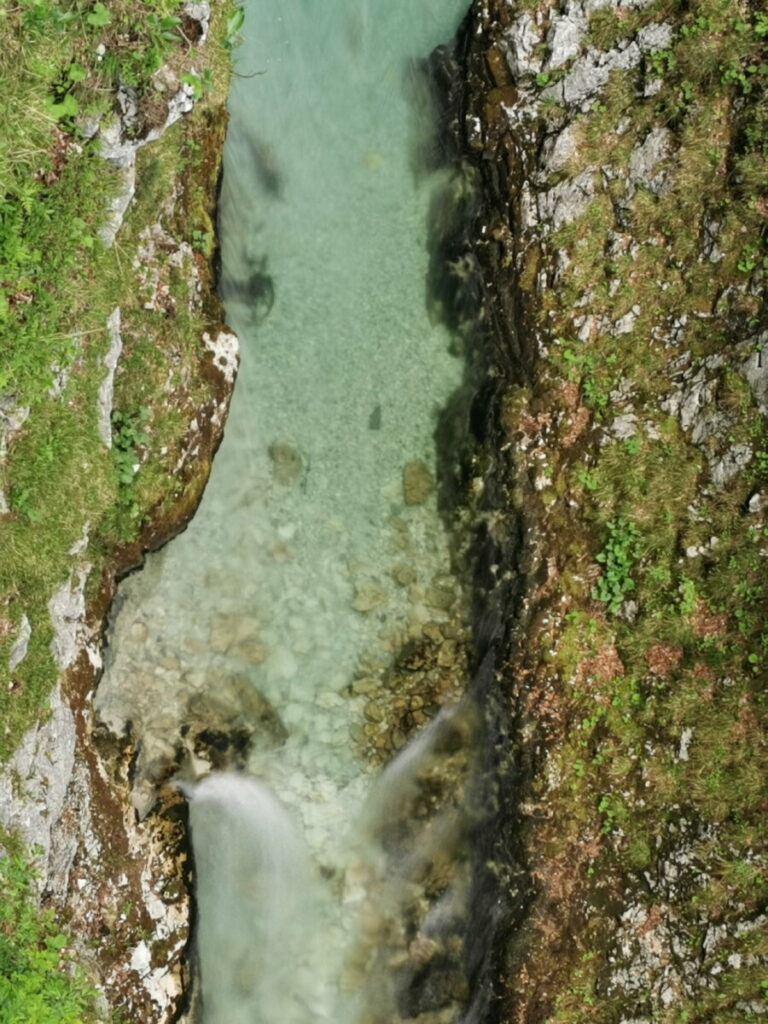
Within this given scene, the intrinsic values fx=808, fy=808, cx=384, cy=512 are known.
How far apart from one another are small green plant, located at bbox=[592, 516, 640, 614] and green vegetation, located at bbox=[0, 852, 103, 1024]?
7.91m

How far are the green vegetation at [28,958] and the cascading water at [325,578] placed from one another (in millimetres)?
2221

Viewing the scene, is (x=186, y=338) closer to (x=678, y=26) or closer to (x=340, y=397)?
(x=340, y=397)

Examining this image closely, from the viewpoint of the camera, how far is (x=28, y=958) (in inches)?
352

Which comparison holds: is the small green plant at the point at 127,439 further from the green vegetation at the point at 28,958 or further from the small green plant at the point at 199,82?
the green vegetation at the point at 28,958

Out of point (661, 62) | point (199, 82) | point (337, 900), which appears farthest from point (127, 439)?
point (661, 62)

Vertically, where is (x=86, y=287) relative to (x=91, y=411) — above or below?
above

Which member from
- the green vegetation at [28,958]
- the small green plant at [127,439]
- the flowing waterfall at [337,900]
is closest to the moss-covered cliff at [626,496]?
the flowing waterfall at [337,900]

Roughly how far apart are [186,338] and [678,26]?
8203 millimetres

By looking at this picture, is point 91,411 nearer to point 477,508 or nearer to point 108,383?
point 108,383

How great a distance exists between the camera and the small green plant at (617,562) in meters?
11.2

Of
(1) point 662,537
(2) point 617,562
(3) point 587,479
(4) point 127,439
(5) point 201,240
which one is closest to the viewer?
(4) point 127,439

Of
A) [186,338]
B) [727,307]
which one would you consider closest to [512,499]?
[727,307]

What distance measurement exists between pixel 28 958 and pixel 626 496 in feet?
30.4

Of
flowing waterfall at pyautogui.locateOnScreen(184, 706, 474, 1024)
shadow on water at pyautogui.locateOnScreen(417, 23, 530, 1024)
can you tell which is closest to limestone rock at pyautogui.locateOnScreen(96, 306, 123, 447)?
shadow on water at pyautogui.locateOnScreen(417, 23, 530, 1024)
